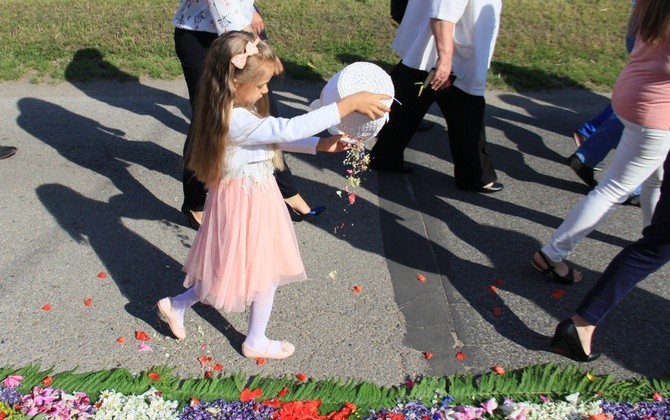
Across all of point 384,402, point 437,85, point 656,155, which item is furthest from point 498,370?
point 437,85

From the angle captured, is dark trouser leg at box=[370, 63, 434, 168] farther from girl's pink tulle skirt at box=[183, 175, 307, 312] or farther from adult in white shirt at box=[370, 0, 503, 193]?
girl's pink tulle skirt at box=[183, 175, 307, 312]

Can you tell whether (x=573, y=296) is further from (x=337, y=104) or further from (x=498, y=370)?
(x=337, y=104)

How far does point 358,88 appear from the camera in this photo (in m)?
2.82

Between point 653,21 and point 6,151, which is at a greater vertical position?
point 653,21

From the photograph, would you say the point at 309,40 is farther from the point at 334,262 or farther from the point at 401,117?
the point at 334,262

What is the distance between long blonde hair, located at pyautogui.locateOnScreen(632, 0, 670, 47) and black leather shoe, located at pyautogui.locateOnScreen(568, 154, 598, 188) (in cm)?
189

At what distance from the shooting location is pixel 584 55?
7.20 meters

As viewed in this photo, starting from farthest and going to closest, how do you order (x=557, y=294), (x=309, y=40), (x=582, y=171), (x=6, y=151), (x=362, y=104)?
1. (x=309, y=40)
2. (x=6, y=151)
3. (x=582, y=171)
4. (x=557, y=294)
5. (x=362, y=104)

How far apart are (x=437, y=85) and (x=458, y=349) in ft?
5.34

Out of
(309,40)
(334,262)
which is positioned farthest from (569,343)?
(309,40)

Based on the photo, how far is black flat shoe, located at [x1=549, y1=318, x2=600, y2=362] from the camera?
310cm

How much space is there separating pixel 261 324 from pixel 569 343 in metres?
1.43

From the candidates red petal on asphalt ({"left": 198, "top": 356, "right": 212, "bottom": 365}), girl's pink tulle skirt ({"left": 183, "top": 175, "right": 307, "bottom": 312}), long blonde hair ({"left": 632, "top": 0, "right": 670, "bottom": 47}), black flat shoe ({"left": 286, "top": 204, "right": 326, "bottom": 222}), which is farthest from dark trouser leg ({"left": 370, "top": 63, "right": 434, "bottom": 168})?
red petal on asphalt ({"left": 198, "top": 356, "right": 212, "bottom": 365})

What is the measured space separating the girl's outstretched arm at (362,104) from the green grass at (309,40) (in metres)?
4.06
